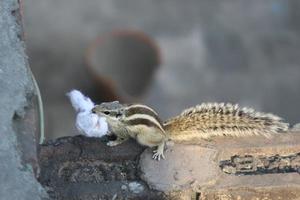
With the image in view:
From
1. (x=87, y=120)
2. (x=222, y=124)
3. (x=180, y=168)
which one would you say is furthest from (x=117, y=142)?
(x=222, y=124)

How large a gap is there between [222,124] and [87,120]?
50 cm

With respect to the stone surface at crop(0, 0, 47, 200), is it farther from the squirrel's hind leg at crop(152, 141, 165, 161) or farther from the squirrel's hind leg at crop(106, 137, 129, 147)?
the squirrel's hind leg at crop(152, 141, 165, 161)

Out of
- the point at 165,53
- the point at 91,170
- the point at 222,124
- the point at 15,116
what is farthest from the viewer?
the point at 165,53

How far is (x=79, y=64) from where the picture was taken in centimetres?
552

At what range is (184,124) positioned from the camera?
2732 millimetres

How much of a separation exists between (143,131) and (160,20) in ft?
10.2

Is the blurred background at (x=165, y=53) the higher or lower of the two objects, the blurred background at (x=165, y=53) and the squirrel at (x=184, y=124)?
the higher

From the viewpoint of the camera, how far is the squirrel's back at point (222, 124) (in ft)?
8.76

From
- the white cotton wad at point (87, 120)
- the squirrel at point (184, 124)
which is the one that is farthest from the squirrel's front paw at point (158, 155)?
the white cotton wad at point (87, 120)

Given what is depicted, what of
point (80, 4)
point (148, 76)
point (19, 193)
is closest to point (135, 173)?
point (19, 193)

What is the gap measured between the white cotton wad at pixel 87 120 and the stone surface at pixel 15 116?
231 millimetres

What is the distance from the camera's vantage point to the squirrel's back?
8.76 ft

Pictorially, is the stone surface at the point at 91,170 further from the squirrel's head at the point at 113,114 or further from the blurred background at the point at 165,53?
the blurred background at the point at 165,53

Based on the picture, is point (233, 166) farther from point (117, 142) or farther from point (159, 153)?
point (117, 142)
